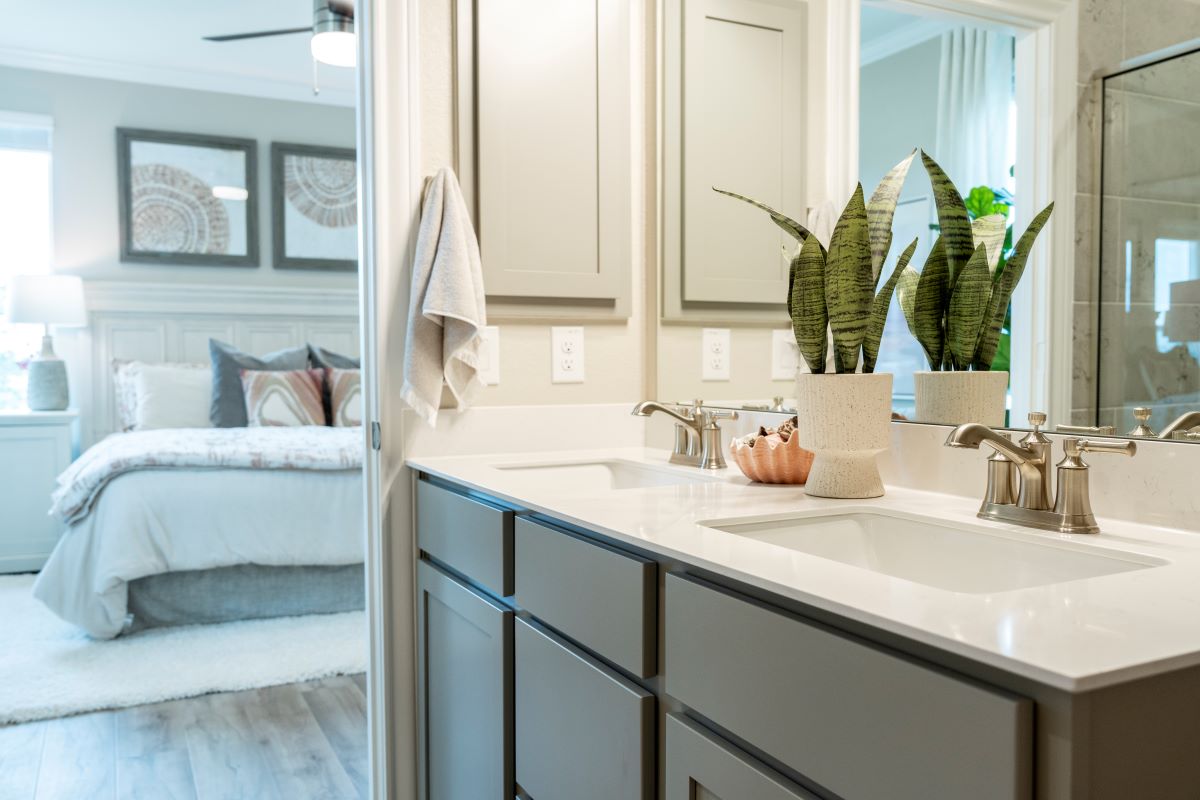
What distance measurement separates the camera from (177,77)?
17.2 feet

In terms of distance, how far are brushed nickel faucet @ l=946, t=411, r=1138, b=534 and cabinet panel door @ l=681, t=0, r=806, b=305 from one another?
2.39 ft

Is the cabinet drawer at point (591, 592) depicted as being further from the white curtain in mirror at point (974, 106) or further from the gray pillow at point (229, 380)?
the gray pillow at point (229, 380)

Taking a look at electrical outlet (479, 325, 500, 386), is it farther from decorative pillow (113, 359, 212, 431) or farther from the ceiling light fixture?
decorative pillow (113, 359, 212, 431)

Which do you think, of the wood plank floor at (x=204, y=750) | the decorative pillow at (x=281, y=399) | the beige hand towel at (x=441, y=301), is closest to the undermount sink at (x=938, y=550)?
the beige hand towel at (x=441, y=301)

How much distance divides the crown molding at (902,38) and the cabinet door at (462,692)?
3.57 ft

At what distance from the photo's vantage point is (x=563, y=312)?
1993 millimetres

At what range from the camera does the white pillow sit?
4734mm

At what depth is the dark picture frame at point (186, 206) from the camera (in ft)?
16.9

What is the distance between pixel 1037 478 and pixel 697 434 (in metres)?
0.74

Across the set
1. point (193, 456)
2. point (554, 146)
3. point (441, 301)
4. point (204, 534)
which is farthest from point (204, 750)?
point (554, 146)

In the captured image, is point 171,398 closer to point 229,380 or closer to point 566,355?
point 229,380

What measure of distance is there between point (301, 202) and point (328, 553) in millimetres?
2665

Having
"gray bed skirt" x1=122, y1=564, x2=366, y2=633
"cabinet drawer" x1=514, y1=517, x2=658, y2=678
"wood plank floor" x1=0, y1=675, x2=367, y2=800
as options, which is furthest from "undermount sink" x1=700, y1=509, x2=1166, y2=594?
"gray bed skirt" x1=122, y1=564, x2=366, y2=633

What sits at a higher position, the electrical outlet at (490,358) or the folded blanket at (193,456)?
the electrical outlet at (490,358)
